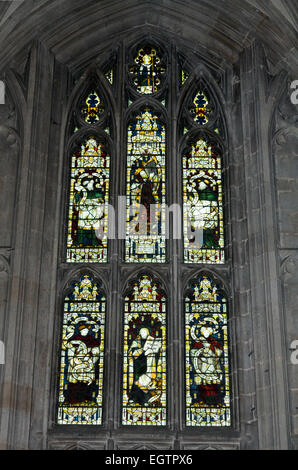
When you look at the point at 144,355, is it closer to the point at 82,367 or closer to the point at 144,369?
the point at 144,369

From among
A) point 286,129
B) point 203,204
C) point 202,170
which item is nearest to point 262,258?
point 203,204

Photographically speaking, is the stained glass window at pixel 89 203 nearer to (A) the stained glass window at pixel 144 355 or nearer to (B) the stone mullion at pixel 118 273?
(B) the stone mullion at pixel 118 273

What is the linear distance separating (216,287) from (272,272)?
97cm

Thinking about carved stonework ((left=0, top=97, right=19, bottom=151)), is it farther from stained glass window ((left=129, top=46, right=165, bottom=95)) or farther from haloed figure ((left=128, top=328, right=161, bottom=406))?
haloed figure ((left=128, top=328, right=161, bottom=406))

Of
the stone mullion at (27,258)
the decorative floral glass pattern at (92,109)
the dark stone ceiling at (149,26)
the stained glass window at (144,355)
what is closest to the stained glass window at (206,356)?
the stained glass window at (144,355)

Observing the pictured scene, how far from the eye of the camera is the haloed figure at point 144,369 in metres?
11.6

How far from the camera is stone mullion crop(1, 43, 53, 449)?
11.0 meters

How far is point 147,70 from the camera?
14.0 m

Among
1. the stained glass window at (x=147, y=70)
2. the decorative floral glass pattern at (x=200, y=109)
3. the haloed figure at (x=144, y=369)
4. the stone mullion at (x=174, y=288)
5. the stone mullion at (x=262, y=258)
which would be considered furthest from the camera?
the stained glass window at (x=147, y=70)

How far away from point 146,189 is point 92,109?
1.65 meters

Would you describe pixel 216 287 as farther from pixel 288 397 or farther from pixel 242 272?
pixel 288 397

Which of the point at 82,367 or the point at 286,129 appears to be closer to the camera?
the point at 82,367

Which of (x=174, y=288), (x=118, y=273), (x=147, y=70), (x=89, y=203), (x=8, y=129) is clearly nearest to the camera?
(x=174, y=288)

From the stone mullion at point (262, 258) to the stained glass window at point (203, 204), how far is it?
2.03 feet
